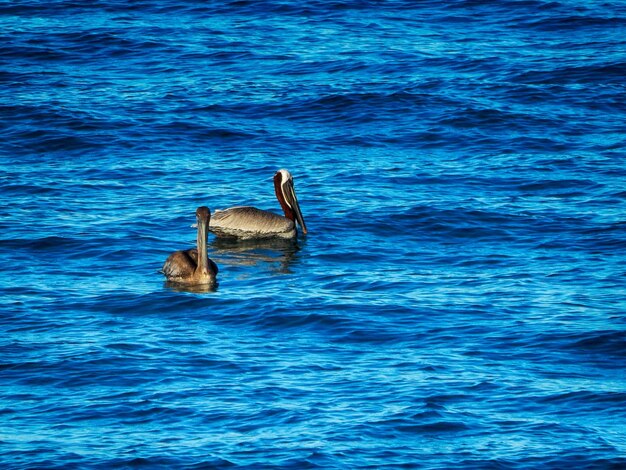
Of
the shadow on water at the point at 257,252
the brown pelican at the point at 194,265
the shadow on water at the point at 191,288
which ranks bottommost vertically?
the shadow on water at the point at 257,252

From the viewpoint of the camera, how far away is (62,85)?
78.0 feet

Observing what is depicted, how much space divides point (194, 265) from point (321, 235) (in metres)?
2.78

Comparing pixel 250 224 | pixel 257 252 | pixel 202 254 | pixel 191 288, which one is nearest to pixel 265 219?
pixel 250 224

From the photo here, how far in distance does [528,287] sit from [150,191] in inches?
255

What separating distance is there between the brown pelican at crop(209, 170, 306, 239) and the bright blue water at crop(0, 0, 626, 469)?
0.25 meters

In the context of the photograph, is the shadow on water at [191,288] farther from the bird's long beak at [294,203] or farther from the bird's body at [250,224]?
the bird's long beak at [294,203]

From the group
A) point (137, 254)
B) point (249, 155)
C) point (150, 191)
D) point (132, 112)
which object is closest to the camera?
point (137, 254)

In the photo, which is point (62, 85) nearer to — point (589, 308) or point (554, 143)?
point (554, 143)

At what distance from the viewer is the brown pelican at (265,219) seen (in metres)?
16.9

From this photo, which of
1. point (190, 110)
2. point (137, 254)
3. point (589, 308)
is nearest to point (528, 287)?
point (589, 308)

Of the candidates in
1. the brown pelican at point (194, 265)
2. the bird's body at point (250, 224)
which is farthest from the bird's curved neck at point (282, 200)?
the brown pelican at point (194, 265)

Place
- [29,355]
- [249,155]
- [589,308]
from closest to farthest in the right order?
[29,355], [589,308], [249,155]

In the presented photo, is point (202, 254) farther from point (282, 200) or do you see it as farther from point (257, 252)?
point (282, 200)

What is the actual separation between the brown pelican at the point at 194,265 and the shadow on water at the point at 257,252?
111cm
